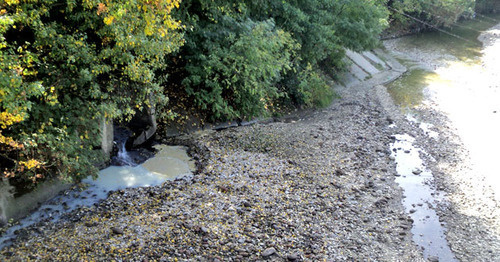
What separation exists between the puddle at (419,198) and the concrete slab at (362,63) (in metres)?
12.2

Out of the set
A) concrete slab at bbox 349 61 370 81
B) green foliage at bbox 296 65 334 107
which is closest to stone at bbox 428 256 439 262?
green foliage at bbox 296 65 334 107

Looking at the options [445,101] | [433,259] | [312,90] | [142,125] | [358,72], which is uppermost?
[358,72]

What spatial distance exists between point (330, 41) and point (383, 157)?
891cm

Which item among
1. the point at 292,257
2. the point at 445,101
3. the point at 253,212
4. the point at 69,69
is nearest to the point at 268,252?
the point at 292,257

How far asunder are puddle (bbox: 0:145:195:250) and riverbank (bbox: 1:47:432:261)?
0.37 m

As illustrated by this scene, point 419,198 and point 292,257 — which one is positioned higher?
point 292,257

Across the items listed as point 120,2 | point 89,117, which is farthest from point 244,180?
point 120,2

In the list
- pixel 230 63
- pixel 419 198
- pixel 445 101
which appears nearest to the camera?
pixel 419 198

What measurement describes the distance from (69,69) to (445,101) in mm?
21918

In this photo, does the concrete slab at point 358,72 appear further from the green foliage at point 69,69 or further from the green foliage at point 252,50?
the green foliage at point 69,69

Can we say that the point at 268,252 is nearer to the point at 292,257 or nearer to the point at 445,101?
the point at 292,257

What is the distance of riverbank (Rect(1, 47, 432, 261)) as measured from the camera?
984 cm

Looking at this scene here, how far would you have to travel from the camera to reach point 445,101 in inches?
1003

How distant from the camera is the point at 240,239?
10289 millimetres
